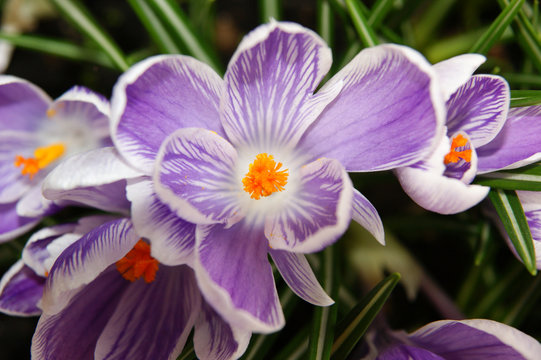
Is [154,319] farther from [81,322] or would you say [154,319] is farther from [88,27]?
[88,27]

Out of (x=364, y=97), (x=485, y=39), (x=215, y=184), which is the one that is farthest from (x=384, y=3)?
(x=215, y=184)

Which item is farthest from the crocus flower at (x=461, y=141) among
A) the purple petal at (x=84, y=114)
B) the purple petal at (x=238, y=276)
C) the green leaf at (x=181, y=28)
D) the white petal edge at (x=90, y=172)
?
the purple petal at (x=84, y=114)

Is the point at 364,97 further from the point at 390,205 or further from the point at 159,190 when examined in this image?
the point at 390,205

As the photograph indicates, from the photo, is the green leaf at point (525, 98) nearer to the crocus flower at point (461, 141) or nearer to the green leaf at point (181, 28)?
the crocus flower at point (461, 141)

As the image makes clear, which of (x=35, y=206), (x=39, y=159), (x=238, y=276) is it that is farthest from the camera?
(x=39, y=159)

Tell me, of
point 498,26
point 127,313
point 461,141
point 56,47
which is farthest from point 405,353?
point 56,47

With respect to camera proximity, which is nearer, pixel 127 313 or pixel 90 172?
pixel 90 172

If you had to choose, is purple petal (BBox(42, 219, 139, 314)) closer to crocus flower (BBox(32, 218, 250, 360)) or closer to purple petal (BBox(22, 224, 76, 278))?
crocus flower (BBox(32, 218, 250, 360))
